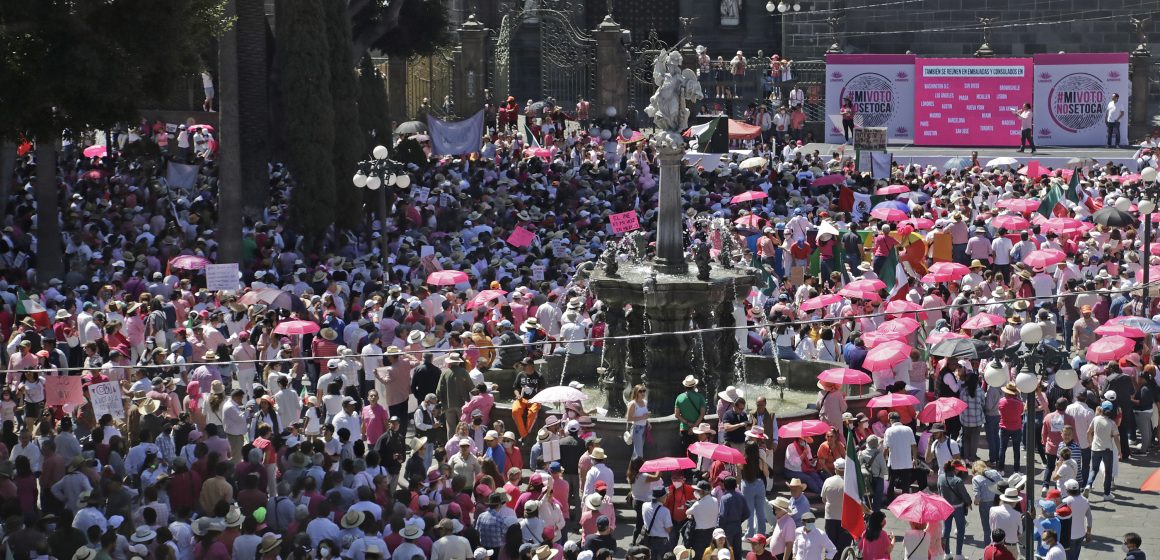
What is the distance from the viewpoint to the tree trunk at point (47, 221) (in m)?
27.1

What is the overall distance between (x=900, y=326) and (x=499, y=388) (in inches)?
187

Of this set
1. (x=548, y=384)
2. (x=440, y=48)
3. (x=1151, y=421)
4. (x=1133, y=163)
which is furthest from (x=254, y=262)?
(x=1133, y=163)

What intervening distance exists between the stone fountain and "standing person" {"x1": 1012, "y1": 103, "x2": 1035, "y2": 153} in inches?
962

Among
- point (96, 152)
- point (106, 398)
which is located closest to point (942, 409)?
point (106, 398)

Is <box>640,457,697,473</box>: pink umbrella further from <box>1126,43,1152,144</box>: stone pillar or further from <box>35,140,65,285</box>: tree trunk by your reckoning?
<box>1126,43,1152,144</box>: stone pillar

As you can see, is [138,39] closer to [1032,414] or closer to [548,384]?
[548,384]

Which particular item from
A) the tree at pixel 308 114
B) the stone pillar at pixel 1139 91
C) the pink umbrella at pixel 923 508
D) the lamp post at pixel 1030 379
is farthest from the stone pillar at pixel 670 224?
the stone pillar at pixel 1139 91

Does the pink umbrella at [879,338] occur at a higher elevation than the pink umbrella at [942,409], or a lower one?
higher

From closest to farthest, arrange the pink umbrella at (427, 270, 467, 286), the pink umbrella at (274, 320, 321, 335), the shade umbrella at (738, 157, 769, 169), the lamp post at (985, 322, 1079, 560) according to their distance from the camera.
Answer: the lamp post at (985, 322, 1079, 560) → the pink umbrella at (274, 320, 321, 335) → the pink umbrella at (427, 270, 467, 286) → the shade umbrella at (738, 157, 769, 169)

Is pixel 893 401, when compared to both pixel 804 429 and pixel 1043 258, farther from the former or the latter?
pixel 1043 258

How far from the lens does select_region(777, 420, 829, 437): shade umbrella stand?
1709cm

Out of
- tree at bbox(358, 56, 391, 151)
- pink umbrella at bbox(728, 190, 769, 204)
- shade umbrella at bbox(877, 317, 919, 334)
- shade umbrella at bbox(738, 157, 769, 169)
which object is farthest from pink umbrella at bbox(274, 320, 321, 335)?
shade umbrella at bbox(738, 157, 769, 169)

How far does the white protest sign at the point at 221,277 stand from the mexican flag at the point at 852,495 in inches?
411

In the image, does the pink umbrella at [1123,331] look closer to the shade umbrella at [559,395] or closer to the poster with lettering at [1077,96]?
the shade umbrella at [559,395]
